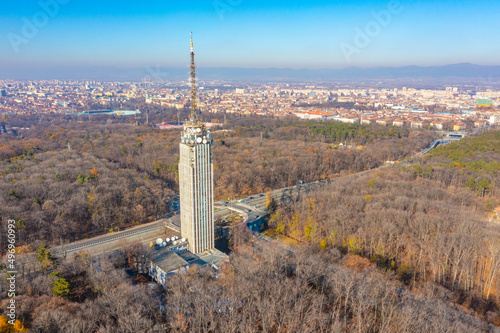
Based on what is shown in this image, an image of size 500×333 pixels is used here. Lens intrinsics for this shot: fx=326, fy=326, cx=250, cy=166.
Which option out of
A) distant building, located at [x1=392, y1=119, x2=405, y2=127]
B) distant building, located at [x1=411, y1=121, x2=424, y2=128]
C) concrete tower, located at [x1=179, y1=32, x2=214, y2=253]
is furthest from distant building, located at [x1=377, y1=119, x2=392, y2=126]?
concrete tower, located at [x1=179, y1=32, x2=214, y2=253]

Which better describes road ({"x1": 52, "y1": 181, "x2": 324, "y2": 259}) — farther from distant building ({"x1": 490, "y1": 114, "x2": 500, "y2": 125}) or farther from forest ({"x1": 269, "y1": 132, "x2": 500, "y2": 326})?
distant building ({"x1": 490, "y1": 114, "x2": 500, "y2": 125})

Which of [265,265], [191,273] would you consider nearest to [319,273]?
[265,265]

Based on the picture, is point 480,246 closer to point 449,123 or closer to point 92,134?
point 92,134

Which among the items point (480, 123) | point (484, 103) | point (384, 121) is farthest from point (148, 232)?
point (484, 103)

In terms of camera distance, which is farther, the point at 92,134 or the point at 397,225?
the point at 92,134

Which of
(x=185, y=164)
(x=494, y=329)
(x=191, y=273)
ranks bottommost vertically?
(x=494, y=329)

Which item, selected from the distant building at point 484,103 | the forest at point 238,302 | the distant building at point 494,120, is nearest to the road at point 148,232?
Result: the forest at point 238,302

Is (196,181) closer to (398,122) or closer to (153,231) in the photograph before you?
(153,231)

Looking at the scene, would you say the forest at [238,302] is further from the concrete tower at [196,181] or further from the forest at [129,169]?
the forest at [129,169]
